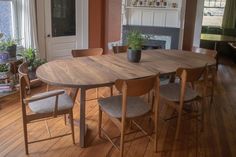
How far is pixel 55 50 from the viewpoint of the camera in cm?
476

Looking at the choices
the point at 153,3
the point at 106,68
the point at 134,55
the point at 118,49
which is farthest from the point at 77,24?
the point at 106,68

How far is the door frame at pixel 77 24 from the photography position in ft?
14.4

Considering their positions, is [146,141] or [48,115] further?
[146,141]

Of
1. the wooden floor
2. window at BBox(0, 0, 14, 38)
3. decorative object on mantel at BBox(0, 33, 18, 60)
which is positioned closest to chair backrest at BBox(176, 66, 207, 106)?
the wooden floor

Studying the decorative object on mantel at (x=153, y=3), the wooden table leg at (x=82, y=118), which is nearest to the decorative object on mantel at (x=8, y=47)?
the wooden table leg at (x=82, y=118)

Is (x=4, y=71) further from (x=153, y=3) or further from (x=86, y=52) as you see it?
(x=153, y=3)

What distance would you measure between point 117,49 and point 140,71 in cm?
120

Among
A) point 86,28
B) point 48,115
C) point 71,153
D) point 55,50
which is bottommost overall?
point 71,153

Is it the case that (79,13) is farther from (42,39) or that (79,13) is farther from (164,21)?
(164,21)

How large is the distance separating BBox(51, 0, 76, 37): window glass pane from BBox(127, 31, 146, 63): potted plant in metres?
2.36

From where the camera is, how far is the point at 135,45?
2.76 m

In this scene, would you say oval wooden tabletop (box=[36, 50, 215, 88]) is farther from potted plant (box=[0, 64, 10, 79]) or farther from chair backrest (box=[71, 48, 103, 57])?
potted plant (box=[0, 64, 10, 79])

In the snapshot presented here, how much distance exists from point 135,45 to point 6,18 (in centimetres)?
251

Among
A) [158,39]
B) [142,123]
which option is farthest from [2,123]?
[158,39]
